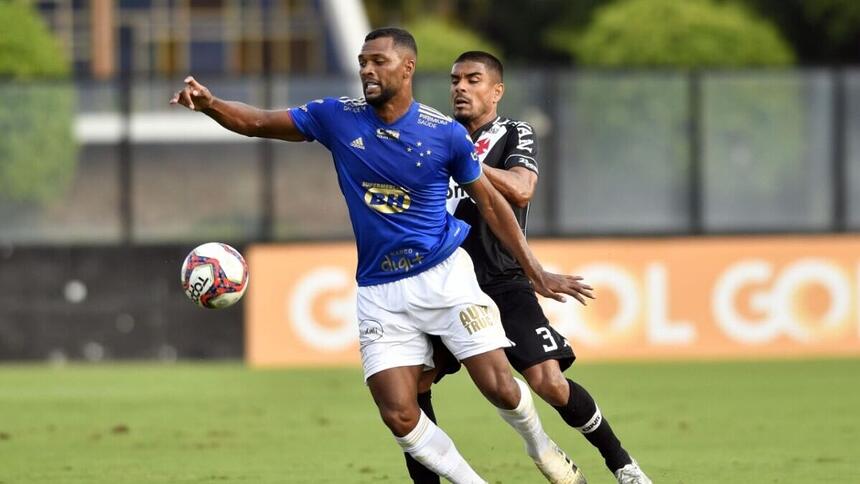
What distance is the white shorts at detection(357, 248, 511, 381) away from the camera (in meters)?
8.52

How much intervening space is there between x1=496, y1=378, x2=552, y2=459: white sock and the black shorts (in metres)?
0.26

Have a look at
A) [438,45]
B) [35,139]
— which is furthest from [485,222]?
[438,45]

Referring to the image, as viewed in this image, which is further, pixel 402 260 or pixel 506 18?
pixel 506 18

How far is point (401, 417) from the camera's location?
8.39 metres

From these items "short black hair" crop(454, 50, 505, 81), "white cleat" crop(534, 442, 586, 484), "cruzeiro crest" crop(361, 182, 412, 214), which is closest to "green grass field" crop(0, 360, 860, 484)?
"white cleat" crop(534, 442, 586, 484)

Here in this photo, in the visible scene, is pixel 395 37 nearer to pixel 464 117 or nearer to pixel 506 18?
pixel 464 117

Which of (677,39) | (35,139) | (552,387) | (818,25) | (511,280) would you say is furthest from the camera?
(818,25)

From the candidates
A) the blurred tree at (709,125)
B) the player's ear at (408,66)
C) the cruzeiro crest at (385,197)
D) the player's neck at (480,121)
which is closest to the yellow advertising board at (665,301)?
the blurred tree at (709,125)

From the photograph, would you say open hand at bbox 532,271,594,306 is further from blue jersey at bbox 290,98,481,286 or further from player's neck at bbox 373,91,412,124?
player's neck at bbox 373,91,412,124

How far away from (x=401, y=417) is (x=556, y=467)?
3.10 ft

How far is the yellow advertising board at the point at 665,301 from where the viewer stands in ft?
61.3

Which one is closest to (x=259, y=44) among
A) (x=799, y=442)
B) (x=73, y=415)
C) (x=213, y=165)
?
(x=213, y=165)

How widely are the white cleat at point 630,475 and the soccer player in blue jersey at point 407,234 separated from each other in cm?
76

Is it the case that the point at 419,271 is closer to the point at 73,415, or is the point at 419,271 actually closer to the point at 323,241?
the point at 73,415
